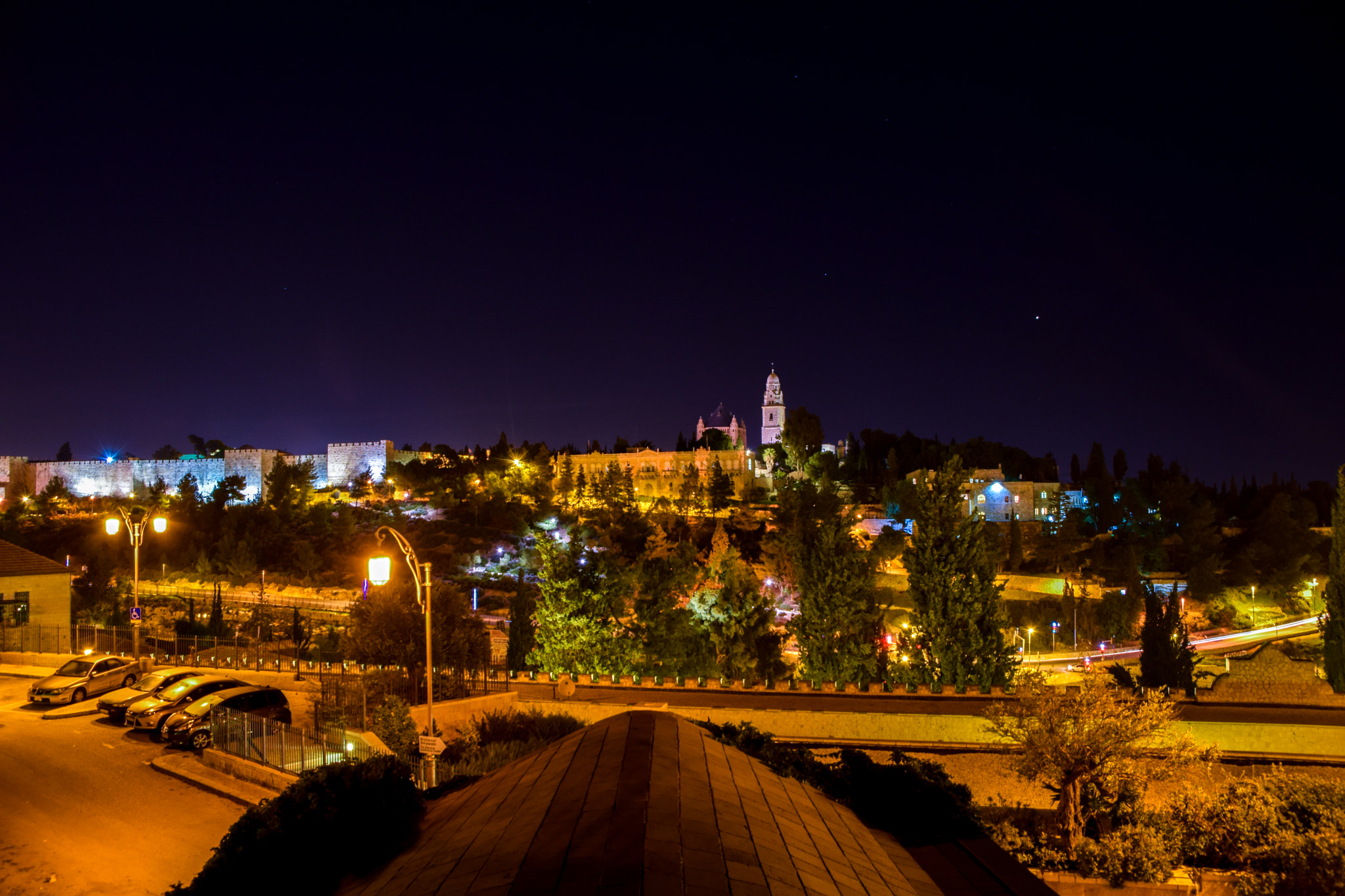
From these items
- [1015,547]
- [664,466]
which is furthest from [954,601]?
[664,466]

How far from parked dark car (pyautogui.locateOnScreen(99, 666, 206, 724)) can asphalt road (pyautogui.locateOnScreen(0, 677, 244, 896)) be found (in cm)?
49

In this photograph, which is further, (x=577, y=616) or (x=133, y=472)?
(x=133, y=472)

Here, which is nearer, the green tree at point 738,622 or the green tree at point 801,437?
the green tree at point 738,622

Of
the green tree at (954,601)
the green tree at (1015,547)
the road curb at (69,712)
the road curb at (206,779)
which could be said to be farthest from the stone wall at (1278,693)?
the green tree at (1015,547)

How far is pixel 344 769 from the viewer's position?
6.77 meters

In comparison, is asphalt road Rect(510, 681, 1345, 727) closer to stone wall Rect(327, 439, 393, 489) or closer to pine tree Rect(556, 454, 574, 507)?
pine tree Rect(556, 454, 574, 507)

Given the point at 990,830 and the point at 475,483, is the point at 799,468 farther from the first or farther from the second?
the point at 990,830

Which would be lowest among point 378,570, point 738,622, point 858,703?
point 858,703

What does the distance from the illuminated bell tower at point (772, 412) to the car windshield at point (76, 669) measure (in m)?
92.0

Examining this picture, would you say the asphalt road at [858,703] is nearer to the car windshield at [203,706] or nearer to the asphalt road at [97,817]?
the car windshield at [203,706]

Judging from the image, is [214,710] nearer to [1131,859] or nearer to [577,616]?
[577,616]

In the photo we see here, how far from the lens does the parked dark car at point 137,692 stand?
42.8 feet

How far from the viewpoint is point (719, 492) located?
7806cm

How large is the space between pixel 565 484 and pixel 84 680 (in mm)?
70691
